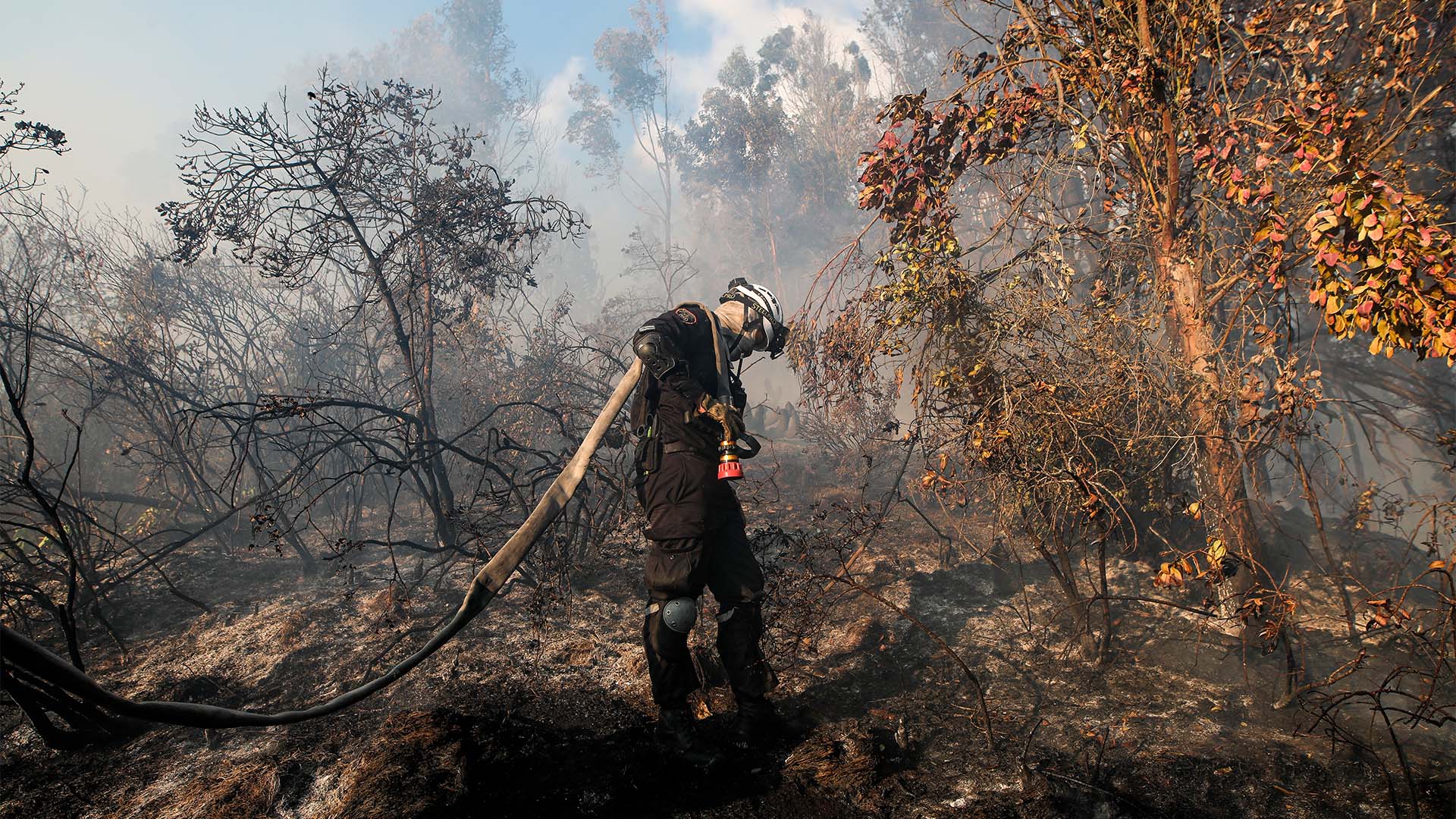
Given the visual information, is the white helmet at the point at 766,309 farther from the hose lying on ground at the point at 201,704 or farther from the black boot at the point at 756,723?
the black boot at the point at 756,723

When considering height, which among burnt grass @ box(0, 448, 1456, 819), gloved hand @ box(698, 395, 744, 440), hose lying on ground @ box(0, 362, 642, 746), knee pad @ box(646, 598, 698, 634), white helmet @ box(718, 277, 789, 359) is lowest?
burnt grass @ box(0, 448, 1456, 819)

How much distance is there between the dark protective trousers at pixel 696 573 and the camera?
115 inches

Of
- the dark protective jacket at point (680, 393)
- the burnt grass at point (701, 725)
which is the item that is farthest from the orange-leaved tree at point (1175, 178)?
the dark protective jacket at point (680, 393)

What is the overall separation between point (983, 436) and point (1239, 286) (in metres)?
4.03

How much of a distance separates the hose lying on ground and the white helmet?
2.48 feet

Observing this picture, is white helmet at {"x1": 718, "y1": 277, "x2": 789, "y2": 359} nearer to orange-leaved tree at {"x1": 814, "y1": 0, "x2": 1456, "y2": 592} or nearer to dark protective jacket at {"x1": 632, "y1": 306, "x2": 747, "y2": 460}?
dark protective jacket at {"x1": 632, "y1": 306, "x2": 747, "y2": 460}

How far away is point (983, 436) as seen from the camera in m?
3.32

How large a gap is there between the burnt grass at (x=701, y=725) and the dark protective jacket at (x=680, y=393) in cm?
119

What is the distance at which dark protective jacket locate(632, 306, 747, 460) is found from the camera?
315 cm

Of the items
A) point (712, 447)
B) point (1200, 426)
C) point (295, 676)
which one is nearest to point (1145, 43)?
point (1200, 426)

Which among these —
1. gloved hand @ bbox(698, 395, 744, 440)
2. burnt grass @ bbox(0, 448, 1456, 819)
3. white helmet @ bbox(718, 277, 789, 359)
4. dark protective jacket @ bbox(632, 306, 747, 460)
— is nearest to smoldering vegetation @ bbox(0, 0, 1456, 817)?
burnt grass @ bbox(0, 448, 1456, 819)

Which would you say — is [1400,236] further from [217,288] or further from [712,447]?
[217,288]

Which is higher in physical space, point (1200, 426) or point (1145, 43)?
point (1145, 43)

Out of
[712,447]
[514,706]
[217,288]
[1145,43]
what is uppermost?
[217,288]
